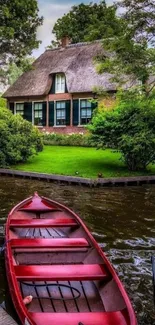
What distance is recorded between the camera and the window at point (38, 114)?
116 ft

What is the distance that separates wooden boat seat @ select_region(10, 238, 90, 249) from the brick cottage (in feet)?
80.7

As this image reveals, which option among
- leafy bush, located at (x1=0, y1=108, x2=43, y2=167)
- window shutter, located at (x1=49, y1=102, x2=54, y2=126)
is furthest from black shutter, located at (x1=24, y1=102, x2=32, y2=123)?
leafy bush, located at (x1=0, y1=108, x2=43, y2=167)

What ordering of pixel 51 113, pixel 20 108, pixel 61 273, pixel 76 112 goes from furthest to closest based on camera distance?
pixel 20 108 → pixel 51 113 → pixel 76 112 → pixel 61 273

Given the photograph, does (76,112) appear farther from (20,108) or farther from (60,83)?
(20,108)

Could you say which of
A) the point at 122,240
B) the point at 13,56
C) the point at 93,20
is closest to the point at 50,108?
the point at 13,56

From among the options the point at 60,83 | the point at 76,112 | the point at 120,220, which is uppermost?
the point at 60,83

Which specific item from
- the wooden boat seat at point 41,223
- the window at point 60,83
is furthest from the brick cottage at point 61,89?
the wooden boat seat at point 41,223

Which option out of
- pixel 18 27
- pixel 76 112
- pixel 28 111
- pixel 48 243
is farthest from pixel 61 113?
pixel 48 243

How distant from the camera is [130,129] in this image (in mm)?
19562

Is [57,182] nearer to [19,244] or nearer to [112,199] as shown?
[112,199]

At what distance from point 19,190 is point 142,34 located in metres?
8.79

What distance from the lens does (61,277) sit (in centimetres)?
574

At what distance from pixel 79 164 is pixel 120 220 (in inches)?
371

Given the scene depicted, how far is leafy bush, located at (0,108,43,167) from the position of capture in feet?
72.5
